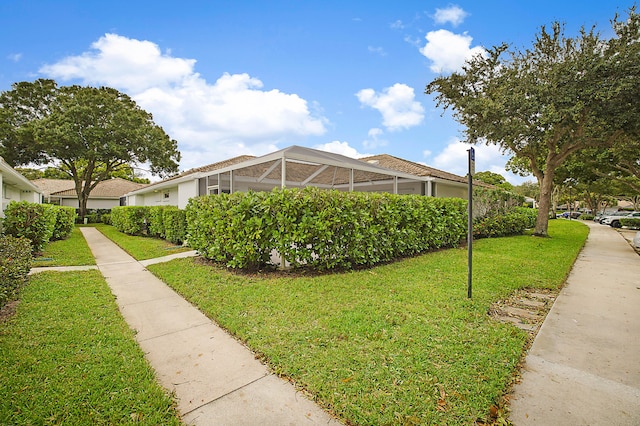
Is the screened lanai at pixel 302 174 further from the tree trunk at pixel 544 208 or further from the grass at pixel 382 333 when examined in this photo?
the tree trunk at pixel 544 208

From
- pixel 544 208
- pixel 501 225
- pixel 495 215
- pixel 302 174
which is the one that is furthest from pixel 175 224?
pixel 544 208

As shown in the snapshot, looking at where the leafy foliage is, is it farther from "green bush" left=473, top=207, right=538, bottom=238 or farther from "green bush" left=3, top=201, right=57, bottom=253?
"green bush" left=3, top=201, right=57, bottom=253

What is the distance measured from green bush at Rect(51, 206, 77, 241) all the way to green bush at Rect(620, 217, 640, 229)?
130ft

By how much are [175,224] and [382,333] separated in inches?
409

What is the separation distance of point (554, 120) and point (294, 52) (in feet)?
32.1

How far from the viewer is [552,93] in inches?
431

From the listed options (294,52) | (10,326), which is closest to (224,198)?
(10,326)

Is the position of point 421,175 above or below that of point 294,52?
below

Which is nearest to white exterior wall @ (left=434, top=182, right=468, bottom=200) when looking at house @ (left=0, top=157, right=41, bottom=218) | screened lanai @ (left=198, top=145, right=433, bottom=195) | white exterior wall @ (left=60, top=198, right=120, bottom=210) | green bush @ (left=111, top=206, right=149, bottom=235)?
screened lanai @ (left=198, top=145, right=433, bottom=195)

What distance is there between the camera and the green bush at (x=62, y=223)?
12810 millimetres

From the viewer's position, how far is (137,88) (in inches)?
476

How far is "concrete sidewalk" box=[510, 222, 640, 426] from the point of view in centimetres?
216

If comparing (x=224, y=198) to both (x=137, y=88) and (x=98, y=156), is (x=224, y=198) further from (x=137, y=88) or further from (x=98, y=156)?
(x=98, y=156)

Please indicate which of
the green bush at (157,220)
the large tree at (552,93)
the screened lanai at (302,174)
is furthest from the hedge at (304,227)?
the large tree at (552,93)
